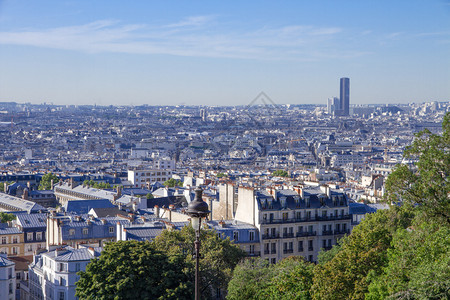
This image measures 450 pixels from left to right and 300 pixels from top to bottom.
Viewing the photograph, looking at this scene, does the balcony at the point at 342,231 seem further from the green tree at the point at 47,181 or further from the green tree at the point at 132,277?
the green tree at the point at 47,181

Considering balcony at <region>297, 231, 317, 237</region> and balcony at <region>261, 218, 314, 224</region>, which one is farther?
balcony at <region>297, 231, 317, 237</region>

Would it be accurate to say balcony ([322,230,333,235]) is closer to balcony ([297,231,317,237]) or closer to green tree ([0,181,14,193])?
balcony ([297,231,317,237])

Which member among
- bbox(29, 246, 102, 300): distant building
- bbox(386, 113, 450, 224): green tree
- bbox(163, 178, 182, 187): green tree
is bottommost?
bbox(163, 178, 182, 187): green tree

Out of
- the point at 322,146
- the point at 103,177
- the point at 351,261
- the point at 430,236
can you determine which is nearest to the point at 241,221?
the point at 351,261

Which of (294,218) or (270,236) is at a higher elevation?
(294,218)

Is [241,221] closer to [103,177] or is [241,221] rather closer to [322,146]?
[103,177]

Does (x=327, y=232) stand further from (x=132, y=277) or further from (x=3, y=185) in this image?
(x=3, y=185)

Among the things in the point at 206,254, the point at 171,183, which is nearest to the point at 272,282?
the point at 206,254

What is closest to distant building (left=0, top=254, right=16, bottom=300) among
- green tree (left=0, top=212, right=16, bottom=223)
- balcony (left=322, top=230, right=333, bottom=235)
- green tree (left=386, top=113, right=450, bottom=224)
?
balcony (left=322, top=230, right=333, bottom=235)
